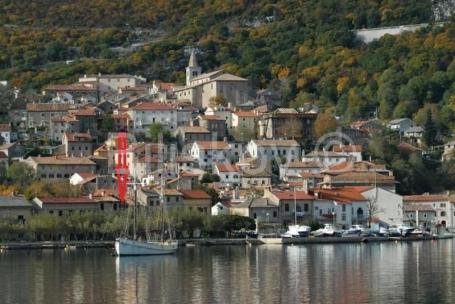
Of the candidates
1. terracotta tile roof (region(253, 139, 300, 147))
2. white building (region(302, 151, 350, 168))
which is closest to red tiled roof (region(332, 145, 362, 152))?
white building (region(302, 151, 350, 168))

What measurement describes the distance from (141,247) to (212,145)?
26.6m

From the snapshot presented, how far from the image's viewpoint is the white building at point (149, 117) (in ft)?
315

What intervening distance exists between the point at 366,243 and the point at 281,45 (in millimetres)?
56852

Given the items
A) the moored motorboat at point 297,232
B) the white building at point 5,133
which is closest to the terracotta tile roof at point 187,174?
the moored motorboat at point 297,232

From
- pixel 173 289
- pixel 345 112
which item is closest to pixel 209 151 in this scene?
pixel 345 112

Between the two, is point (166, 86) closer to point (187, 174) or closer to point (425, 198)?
point (187, 174)

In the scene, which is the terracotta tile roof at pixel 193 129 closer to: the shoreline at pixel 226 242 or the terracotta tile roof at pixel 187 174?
the terracotta tile roof at pixel 187 174

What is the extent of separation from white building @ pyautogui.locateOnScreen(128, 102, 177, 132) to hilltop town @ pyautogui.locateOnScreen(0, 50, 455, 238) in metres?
0.09

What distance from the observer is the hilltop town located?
78062mm

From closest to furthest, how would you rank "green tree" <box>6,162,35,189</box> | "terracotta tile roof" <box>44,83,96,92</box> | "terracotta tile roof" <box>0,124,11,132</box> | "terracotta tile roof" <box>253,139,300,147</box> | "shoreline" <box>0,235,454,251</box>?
"shoreline" <box>0,235,454,251</box> → "green tree" <box>6,162,35,189</box> → "terracotta tile roof" <box>253,139,300,147</box> → "terracotta tile roof" <box>0,124,11,132</box> → "terracotta tile roof" <box>44,83,96,92</box>

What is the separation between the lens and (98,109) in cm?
9981

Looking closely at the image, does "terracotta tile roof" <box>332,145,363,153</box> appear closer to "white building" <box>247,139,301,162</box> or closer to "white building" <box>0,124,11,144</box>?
"white building" <box>247,139,301,162</box>

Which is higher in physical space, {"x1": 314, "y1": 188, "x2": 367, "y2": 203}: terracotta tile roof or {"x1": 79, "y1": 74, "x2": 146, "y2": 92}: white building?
{"x1": 79, "y1": 74, "x2": 146, "y2": 92}: white building

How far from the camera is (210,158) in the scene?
8912 centimetres
